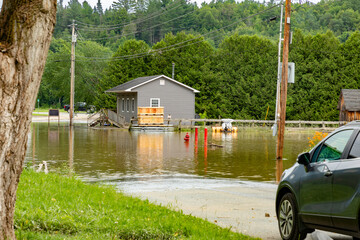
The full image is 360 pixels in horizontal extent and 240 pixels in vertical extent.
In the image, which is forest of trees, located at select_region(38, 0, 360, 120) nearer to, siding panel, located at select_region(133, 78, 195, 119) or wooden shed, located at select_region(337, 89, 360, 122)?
siding panel, located at select_region(133, 78, 195, 119)

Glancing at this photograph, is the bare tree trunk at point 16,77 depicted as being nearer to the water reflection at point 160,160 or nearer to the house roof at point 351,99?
the water reflection at point 160,160

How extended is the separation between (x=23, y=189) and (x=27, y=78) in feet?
20.0

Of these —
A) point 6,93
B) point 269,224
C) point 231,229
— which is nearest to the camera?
point 6,93

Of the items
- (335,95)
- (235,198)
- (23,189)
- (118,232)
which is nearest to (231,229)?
(118,232)

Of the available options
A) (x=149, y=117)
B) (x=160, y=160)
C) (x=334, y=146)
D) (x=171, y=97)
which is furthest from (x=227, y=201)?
(x=171, y=97)

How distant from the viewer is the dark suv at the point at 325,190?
689cm

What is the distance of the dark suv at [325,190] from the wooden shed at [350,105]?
47622mm

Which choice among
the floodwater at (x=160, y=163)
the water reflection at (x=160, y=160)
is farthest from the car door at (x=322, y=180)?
the water reflection at (x=160, y=160)

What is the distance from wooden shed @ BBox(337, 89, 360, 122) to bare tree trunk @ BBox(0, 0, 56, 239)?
50.7 meters

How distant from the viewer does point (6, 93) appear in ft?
19.8

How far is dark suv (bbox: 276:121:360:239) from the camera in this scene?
6895 millimetres

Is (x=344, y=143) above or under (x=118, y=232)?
above

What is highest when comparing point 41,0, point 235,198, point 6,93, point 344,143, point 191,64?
point 191,64

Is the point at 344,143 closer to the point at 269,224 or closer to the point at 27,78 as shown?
the point at 269,224
